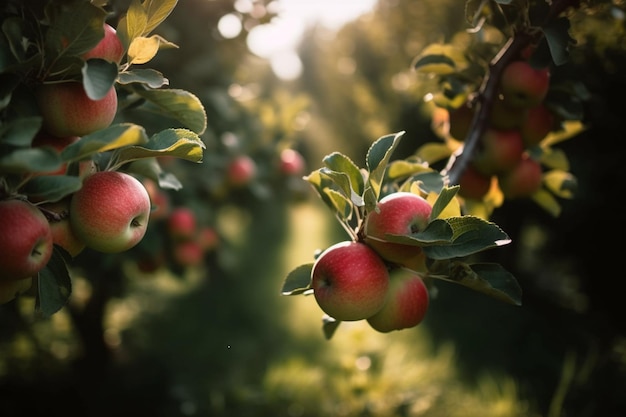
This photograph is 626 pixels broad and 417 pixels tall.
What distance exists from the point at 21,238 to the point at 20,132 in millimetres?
140

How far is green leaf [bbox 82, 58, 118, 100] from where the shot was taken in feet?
2.42

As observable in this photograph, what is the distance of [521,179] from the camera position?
4.68 ft

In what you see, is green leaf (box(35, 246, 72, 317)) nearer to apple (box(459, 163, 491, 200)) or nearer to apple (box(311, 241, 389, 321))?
apple (box(311, 241, 389, 321))

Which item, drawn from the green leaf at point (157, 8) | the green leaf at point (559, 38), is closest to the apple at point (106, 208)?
the green leaf at point (157, 8)

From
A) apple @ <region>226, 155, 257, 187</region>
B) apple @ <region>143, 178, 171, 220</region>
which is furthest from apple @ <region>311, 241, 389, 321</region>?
apple @ <region>226, 155, 257, 187</region>

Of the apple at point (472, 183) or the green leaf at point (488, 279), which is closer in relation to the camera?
the green leaf at point (488, 279)

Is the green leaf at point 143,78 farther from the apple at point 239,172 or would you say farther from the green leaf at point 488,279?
the apple at point 239,172

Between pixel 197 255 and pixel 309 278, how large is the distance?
5.26 feet

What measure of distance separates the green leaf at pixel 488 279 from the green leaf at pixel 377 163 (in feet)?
0.61

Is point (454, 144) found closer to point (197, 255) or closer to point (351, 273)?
point (351, 273)

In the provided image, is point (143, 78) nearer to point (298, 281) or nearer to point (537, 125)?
point (298, 281)

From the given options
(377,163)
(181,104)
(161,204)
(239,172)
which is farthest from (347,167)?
(239,172)

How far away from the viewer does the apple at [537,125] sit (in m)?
1.34

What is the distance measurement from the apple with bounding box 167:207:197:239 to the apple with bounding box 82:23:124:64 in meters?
1.52
